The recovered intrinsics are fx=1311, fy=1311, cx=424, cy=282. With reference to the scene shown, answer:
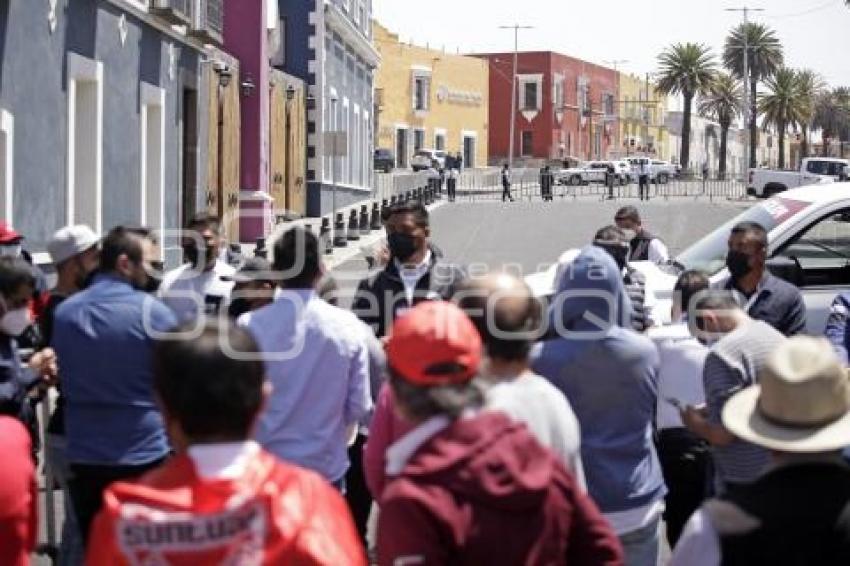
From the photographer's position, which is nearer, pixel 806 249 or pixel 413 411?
pixel 413 411

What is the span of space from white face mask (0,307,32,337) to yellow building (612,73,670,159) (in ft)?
336

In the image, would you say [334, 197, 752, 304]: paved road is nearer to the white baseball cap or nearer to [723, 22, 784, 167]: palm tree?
the white baseball cap

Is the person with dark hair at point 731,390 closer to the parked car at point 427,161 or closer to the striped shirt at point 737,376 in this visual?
the striped shirt at point 737,376

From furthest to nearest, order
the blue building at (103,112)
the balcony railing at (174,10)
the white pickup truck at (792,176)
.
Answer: the white pickup truck at (792,176), the balcony railing at (174,10), the blue building at (103,112)

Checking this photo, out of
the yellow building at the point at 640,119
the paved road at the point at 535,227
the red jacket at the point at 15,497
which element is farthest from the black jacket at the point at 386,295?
the yellow building at the point at 640,119

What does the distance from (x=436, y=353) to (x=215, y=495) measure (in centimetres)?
66

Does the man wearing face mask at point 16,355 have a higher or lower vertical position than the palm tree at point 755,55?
lower

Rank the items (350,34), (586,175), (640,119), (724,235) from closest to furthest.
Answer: (724,235) < (350,34) < (586,175) < (640,119)

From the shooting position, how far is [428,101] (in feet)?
260

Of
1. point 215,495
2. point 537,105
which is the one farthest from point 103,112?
point 537,105

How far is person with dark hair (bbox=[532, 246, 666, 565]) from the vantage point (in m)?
4.89

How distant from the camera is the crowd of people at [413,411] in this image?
9.95ft

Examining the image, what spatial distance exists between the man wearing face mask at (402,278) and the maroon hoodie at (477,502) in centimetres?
398

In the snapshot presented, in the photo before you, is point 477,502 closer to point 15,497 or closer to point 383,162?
point 15,497
